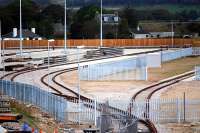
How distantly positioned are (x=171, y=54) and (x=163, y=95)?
47883 millimetres

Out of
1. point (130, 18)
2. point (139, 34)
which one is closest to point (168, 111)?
point (139, 34)

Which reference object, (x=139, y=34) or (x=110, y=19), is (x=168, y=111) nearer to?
(x=110, y=19)

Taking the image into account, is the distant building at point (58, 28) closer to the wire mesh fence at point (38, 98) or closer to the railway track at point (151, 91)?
the railway track at point (151, 91)

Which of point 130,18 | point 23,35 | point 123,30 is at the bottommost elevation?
point 23,35

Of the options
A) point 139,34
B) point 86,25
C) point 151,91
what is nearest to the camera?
point 151,91

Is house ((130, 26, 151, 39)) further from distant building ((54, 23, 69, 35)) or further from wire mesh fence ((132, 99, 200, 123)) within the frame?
wire mesh fence ((132, 99, 200, 123))

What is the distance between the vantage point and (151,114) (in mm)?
37500

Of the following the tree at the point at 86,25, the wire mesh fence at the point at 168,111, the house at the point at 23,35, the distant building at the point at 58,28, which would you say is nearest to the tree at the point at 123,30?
the tree at the point at 86,25

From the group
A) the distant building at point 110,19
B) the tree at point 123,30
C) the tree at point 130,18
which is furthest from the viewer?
the tree at point 130,18

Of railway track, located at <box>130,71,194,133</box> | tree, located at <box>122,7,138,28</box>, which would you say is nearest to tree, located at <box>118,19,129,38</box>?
tree, located at <box>122,7,138,28</box>

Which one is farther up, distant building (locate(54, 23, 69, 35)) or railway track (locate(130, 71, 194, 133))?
distant building (locate(54, 23, 69, 35))

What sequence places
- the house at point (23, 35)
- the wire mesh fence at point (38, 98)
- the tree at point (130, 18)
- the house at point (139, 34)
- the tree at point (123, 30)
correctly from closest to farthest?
the wire mesh fence at point (38, 98) → the house at point (23, 35) → the tree at point (123, 30) → the house at point (139, 34) → the tree at point (130, 18)

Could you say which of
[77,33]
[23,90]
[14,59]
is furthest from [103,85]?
[77,33]

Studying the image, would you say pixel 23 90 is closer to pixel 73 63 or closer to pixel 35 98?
pixel 35 98
